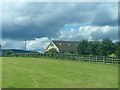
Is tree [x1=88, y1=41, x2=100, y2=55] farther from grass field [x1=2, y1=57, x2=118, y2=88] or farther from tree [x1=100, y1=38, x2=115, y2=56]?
grass field [x1=2, y1=57, x2=118, y2=88]

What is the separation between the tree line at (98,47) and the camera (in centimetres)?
6411

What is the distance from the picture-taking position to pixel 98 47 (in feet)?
215

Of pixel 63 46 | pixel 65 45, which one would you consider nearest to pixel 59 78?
pixel 63 46

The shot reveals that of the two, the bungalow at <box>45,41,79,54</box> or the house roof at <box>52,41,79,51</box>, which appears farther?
the house roof at <box>52,41,79,51</box>

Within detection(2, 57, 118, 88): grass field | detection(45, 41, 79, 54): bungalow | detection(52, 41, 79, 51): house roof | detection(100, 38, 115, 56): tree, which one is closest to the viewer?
Answer: detection(2, 57, 118, 88): grass field

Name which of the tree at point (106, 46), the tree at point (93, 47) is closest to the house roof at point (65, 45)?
the tree at point (93, 47)

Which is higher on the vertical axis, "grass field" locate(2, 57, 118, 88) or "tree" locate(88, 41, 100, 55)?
"tree" locate(88, 41, 100, 55)

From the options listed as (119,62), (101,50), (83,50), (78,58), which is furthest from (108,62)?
(83,50)

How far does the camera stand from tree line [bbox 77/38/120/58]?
6411 cm

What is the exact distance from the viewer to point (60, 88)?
51.6ft

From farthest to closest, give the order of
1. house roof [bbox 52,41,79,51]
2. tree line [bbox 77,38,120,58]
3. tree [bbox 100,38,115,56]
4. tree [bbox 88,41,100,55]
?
house roof [bbox 52,41,79,51]
tree [bbox 88,41,100,55]
tree line [bbox 77,38,120,58]
tree [bbox 100,38,115,56]

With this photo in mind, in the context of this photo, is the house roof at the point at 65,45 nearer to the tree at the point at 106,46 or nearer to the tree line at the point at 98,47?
the tree line at the point at 98,47

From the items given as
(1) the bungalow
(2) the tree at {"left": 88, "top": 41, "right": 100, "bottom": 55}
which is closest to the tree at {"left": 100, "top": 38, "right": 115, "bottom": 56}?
(2) the tree at {"left": 88, "top": 41, "right": 100, "bottom": 55}

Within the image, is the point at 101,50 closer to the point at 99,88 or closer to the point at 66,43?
the point at 99,88
